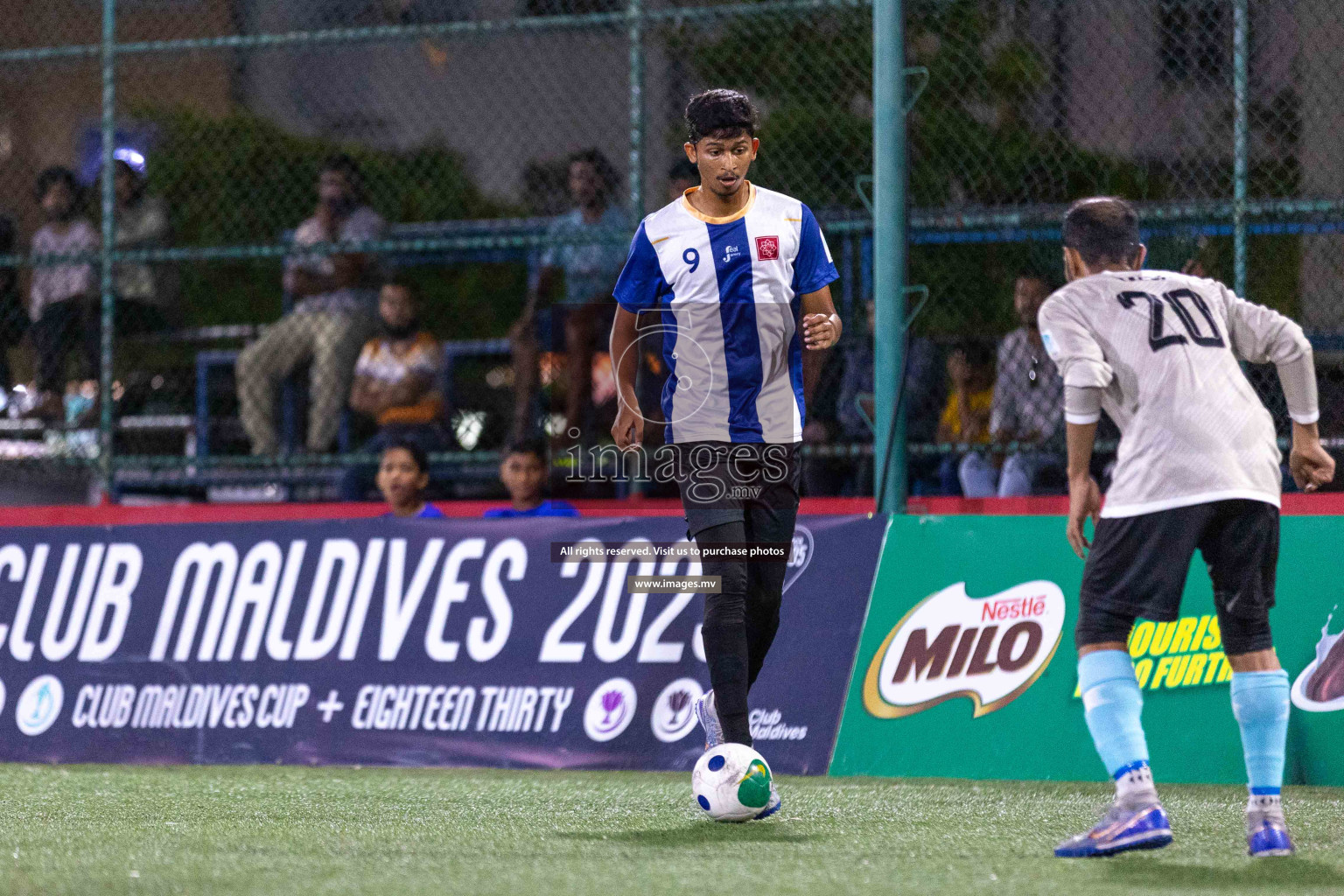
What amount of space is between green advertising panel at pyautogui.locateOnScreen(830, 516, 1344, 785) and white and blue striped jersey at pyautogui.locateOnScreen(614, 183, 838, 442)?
1.50m

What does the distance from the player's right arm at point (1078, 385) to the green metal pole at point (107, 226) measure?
5.70 meters

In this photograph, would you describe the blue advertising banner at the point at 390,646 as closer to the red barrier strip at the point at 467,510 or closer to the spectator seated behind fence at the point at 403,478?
the red barrier strip at the point at 467,510

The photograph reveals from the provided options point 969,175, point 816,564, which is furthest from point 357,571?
point 969,175

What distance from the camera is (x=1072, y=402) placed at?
14.7 ft

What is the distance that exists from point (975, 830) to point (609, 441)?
4669mm

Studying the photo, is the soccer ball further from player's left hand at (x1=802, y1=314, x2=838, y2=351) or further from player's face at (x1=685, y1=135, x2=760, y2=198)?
player's face at (x1=685, y1=135, x2=760, y2=198)

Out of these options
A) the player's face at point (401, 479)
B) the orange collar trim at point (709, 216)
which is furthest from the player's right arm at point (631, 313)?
the player's face at point (401, 479)

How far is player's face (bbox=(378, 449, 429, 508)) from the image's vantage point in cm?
812

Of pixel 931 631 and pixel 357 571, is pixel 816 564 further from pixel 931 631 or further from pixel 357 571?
pixel 357 571

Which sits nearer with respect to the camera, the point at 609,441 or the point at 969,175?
the point at 969,175

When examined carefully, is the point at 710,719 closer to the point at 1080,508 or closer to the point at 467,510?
the point at 1080,508

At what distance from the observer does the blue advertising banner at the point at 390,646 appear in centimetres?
687

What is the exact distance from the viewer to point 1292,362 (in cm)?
449

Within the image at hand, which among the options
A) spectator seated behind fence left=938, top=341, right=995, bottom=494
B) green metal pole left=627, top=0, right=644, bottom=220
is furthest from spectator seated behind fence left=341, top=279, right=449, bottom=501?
spectator seated behind fence left=938, top=341, right=995, bottom=494
